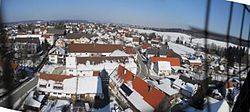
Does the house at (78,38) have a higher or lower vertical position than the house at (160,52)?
higher

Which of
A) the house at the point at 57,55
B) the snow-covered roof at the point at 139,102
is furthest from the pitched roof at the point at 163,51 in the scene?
the house at the point at 57,55

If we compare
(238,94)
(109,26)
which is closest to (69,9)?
(109,26)

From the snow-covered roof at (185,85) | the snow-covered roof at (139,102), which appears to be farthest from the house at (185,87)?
the snow-covered roof at (139,102)

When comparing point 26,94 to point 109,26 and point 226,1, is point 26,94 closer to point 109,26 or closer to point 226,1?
point 109,26

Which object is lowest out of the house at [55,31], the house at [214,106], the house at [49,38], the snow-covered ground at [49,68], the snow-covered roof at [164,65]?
the house at [214,106]

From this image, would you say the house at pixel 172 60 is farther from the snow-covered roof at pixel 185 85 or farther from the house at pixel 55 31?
the house at pixel 55 31

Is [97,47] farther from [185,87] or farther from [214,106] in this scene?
[214,106]
